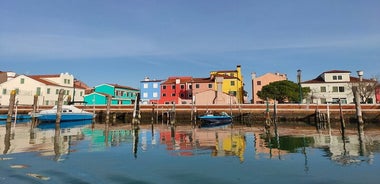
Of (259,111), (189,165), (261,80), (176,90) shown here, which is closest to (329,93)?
(261,80)

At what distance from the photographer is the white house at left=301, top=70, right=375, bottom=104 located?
59.9 meters

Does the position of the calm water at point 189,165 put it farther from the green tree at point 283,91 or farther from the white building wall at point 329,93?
the white building wall at point 329,93

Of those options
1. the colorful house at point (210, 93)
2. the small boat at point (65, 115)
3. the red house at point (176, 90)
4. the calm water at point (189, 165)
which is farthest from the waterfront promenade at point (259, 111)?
the calm water at point (189, 165)

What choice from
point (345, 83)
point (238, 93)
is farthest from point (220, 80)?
point (345, 83)

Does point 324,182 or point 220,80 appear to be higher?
point 220,80

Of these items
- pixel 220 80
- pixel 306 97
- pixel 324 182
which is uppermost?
pixel 220 80

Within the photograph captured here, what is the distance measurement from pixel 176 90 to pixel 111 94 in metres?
18.5

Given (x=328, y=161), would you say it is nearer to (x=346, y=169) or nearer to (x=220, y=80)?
(x=346, y=169)

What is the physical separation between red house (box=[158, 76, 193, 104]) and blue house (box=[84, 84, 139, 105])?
45.2 ft

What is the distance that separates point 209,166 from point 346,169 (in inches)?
215

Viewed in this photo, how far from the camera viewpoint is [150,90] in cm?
7312

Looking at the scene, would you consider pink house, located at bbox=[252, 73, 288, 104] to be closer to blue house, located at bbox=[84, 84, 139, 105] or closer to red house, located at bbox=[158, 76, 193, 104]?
red house, located at bbox=[158, 76, 193, 104]

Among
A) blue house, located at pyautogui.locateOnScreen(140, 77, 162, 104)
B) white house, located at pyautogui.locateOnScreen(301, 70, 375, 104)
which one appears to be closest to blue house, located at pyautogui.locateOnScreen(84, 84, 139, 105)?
blue house, located at pyautogui.locateOnScreen(140, 77, 162, 104)

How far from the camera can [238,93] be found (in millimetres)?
66750
